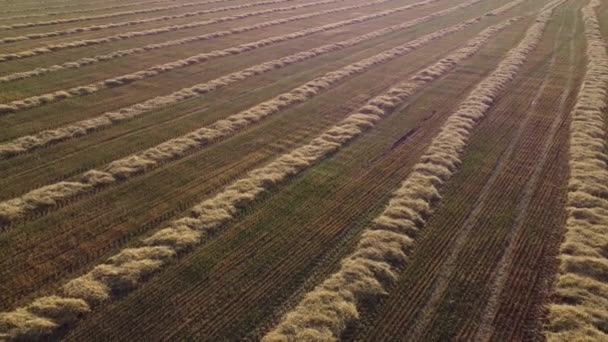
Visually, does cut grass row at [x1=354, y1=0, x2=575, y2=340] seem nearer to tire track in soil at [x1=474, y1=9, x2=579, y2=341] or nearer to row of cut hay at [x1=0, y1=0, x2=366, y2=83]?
tire track in soil at [x1=474, y1=9, x2=579, y2=341]

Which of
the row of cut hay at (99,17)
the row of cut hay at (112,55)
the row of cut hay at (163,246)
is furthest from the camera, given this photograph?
the row of cut hay at (99,17)

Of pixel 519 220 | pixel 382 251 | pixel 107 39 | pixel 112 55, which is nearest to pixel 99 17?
pixel 107 39

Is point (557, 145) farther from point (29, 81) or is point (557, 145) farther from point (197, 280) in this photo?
point (29, 81)

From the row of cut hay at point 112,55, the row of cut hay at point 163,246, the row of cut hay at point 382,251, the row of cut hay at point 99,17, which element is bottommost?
the row of cut hay at point 382,251

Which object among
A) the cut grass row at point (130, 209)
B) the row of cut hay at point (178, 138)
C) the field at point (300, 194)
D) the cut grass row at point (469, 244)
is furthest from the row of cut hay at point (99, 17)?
the cut grass row at point (469, 244)

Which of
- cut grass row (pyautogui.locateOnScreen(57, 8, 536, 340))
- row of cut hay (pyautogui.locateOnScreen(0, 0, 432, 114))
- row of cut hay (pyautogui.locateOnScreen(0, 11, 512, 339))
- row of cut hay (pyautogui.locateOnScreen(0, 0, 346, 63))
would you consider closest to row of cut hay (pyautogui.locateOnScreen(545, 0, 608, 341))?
cut grass row (pyautogui.locateOnScreen(57, 8, 536, 340))

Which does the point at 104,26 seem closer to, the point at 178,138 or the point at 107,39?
the point at 107,39

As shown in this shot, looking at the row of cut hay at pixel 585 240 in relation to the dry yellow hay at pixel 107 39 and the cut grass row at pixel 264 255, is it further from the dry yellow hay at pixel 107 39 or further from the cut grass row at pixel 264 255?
the dry yellow hay at pixel 107 39
